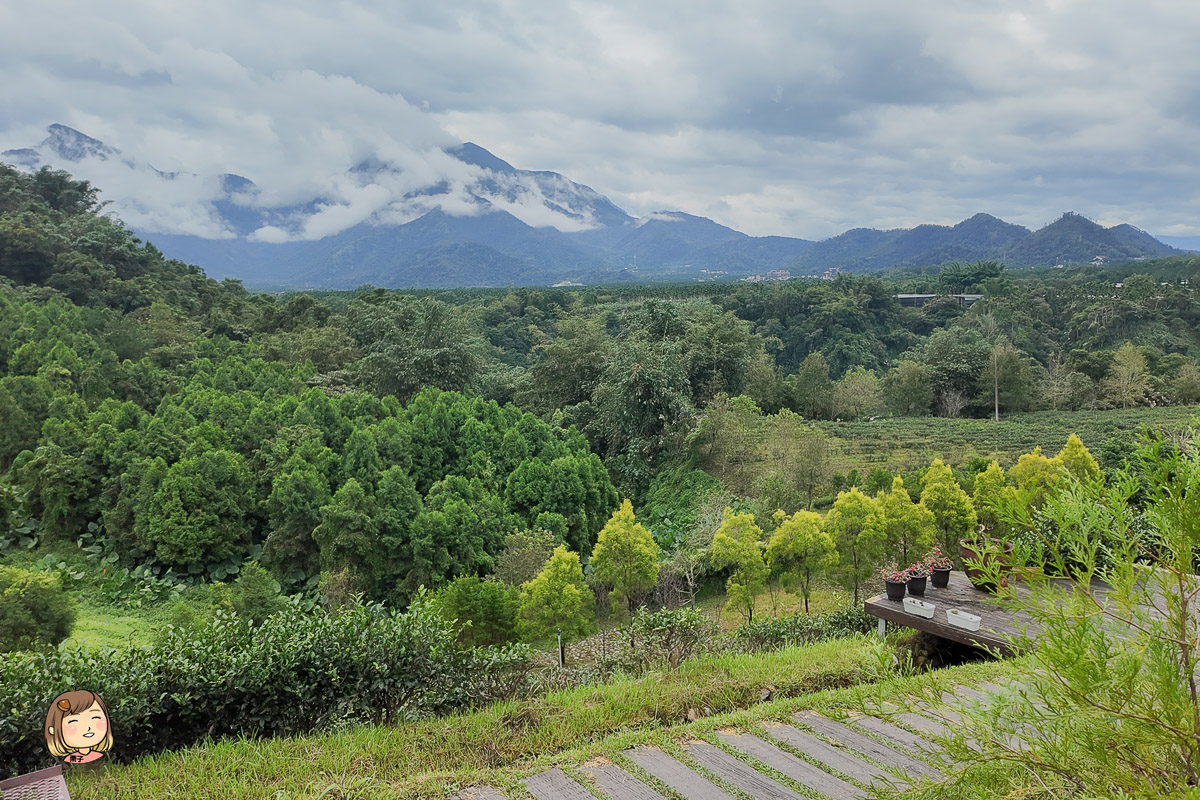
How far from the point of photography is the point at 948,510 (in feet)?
28.0

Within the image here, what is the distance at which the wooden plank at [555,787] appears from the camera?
3.04 metres

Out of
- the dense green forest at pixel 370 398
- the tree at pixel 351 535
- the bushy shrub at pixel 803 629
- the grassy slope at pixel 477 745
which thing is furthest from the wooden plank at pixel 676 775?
the tree at pixel 351 535

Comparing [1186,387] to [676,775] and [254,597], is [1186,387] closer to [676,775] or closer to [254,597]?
[676,775]

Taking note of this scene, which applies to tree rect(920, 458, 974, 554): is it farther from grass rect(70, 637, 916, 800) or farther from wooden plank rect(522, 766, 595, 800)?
wooden plank rect(522, 766, 595, 800)

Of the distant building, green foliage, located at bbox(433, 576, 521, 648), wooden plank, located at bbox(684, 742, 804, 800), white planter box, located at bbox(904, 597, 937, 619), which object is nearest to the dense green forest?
green foliage, located at bbox(433, 576, 521, 648)

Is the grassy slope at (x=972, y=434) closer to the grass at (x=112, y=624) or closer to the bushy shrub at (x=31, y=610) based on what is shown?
the grass at (x=112, y=624)

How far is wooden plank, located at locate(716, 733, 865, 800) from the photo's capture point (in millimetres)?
3094

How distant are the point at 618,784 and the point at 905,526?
6.47 m

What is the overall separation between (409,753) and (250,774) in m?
0.77

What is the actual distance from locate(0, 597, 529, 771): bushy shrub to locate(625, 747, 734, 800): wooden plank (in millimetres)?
1358

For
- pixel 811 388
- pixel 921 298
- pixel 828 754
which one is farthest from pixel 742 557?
pixel 921 298

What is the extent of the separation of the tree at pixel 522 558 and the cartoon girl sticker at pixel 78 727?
23.3ft

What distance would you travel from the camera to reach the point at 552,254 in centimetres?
19975

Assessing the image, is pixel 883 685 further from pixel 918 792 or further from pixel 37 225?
pixel 37 225
